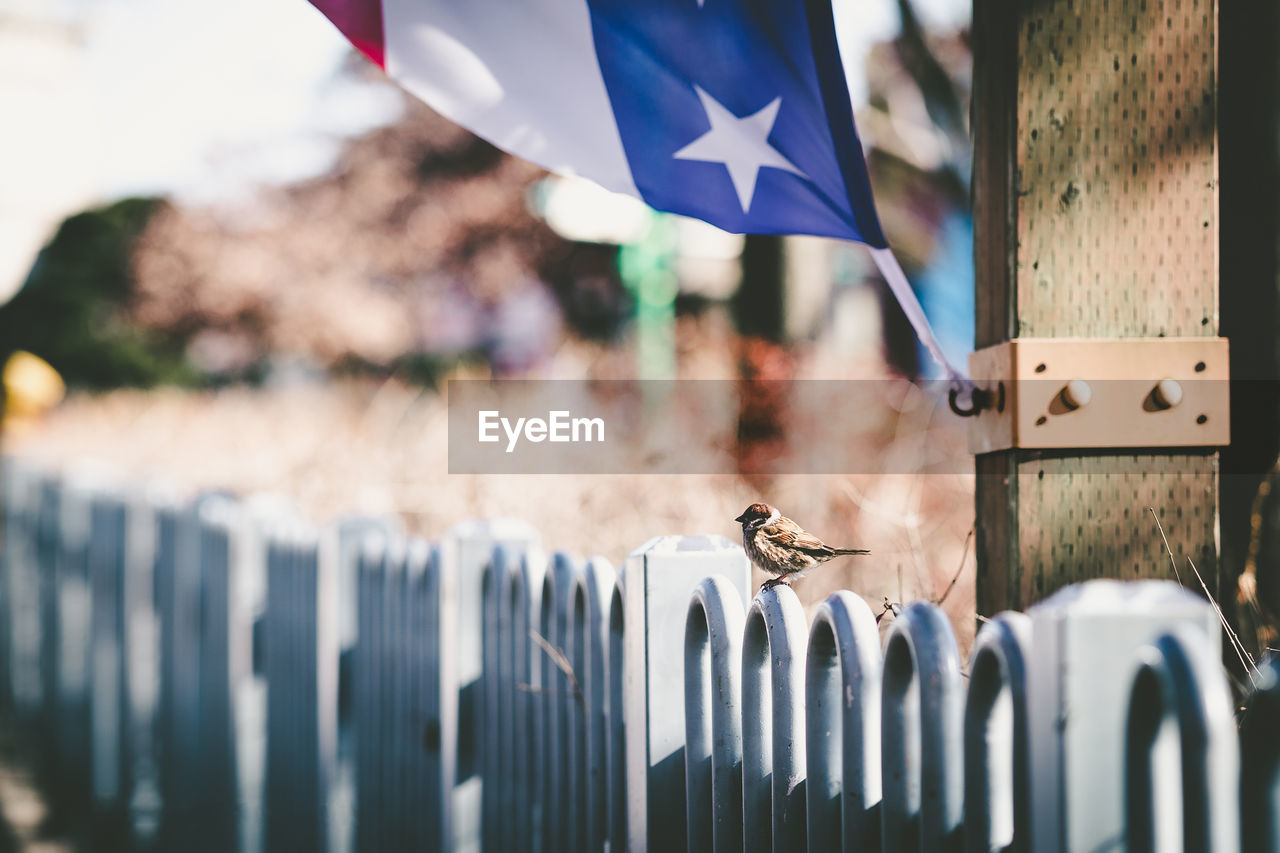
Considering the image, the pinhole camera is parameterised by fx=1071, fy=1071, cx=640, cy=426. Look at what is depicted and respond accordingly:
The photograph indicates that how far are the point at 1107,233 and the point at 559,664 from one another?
141 centimetres

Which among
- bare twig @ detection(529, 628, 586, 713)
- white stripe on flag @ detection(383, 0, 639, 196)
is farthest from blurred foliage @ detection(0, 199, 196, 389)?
bare twig @ detection(529, 628, 586, 713)

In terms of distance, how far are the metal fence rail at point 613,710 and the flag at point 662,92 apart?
82 cm

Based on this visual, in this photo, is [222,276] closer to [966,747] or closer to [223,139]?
[223,139]

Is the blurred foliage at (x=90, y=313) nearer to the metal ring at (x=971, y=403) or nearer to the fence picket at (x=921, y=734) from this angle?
the metal ring at (x=971, y=403)

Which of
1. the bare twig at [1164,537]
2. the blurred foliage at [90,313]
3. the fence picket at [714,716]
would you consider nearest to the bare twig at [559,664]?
the fence picket at [714,716]

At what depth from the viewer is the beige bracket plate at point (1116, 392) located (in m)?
1.89

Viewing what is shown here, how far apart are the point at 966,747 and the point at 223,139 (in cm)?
1781

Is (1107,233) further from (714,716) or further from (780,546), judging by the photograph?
(714,716)

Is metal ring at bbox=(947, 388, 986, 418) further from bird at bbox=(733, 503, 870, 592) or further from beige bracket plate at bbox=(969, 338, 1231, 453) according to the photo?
bird at bbox=(733, 503, 870, 592)

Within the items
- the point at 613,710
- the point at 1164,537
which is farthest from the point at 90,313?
the point at 1164,537

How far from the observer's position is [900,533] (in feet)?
13.8

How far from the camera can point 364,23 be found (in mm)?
2635

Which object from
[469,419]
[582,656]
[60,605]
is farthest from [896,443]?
[60,605]

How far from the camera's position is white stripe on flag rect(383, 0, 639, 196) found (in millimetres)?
2570
